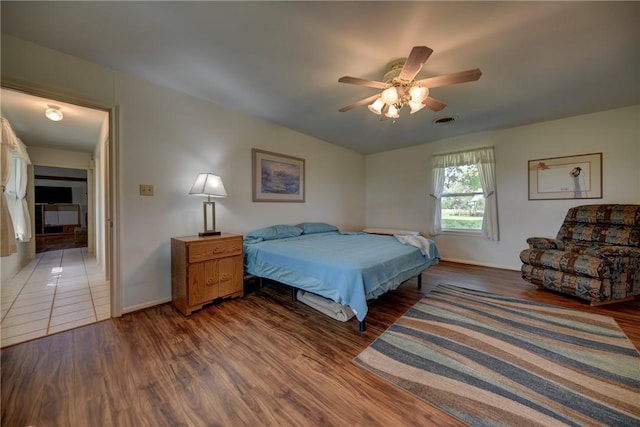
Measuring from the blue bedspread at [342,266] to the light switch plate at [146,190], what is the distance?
1157 mm

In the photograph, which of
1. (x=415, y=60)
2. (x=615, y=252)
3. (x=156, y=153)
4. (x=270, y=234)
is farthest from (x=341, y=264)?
(x=615, y=252)

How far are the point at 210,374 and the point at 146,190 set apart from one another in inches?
76.2

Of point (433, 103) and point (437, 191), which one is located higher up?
point (433, 103)

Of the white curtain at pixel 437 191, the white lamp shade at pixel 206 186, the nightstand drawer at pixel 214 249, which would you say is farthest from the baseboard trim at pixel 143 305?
the white curtain at pixel 437 191

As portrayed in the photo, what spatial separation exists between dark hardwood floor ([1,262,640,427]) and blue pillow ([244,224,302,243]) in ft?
3.14

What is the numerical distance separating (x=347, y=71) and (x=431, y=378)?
8.24 feet

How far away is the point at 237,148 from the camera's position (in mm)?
3182

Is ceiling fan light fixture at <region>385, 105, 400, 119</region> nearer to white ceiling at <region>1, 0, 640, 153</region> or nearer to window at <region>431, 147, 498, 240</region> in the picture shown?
white ceiling at <region>1, 0, 640, 153</region>

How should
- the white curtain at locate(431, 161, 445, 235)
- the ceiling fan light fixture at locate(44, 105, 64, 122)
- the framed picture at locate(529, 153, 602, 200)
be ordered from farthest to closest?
the white curtain at locate(431, 161, 445, 235) < the framed picture at locate(529, 153, 602, 200) < the ceiling fan light fixture at locate(44, 105, 64, 122)

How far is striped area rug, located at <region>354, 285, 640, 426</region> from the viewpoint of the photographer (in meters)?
1.20

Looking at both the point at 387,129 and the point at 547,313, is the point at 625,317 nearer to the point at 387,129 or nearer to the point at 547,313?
the point at 547,313

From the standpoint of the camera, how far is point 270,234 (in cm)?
311

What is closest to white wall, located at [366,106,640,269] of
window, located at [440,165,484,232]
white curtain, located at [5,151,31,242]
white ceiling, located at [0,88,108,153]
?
window, located at [440,165,484,232]

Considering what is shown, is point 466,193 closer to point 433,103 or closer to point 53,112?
point 433,103
